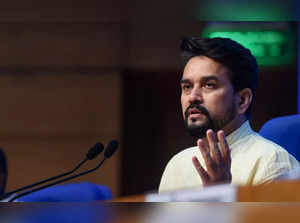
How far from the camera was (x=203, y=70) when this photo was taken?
885 mm

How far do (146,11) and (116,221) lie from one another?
0.50 meters

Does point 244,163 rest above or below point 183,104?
below

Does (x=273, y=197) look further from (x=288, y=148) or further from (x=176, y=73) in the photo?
(x=176, y=73)

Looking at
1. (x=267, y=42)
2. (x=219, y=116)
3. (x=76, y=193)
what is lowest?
A: (x=76, y=193)

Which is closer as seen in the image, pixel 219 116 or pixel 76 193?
pixel 219 116

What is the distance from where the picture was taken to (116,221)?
500 mm

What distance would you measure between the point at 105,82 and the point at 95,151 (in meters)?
0.12

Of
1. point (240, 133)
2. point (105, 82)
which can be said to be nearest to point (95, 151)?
point (105, 82)

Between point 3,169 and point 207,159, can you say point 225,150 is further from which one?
point 3,169

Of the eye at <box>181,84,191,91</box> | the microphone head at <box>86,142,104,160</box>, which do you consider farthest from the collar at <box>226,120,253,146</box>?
the microphone head at <box>86,142,104,160</box>

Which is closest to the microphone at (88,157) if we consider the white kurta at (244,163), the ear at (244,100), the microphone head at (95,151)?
the microphone head at (95,151)

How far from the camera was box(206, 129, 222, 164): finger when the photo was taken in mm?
851

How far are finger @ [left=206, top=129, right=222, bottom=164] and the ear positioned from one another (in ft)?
0.21

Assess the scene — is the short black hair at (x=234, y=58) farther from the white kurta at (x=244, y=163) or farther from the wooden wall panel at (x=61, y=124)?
the wooden wall panel at (x=61, y=124)
